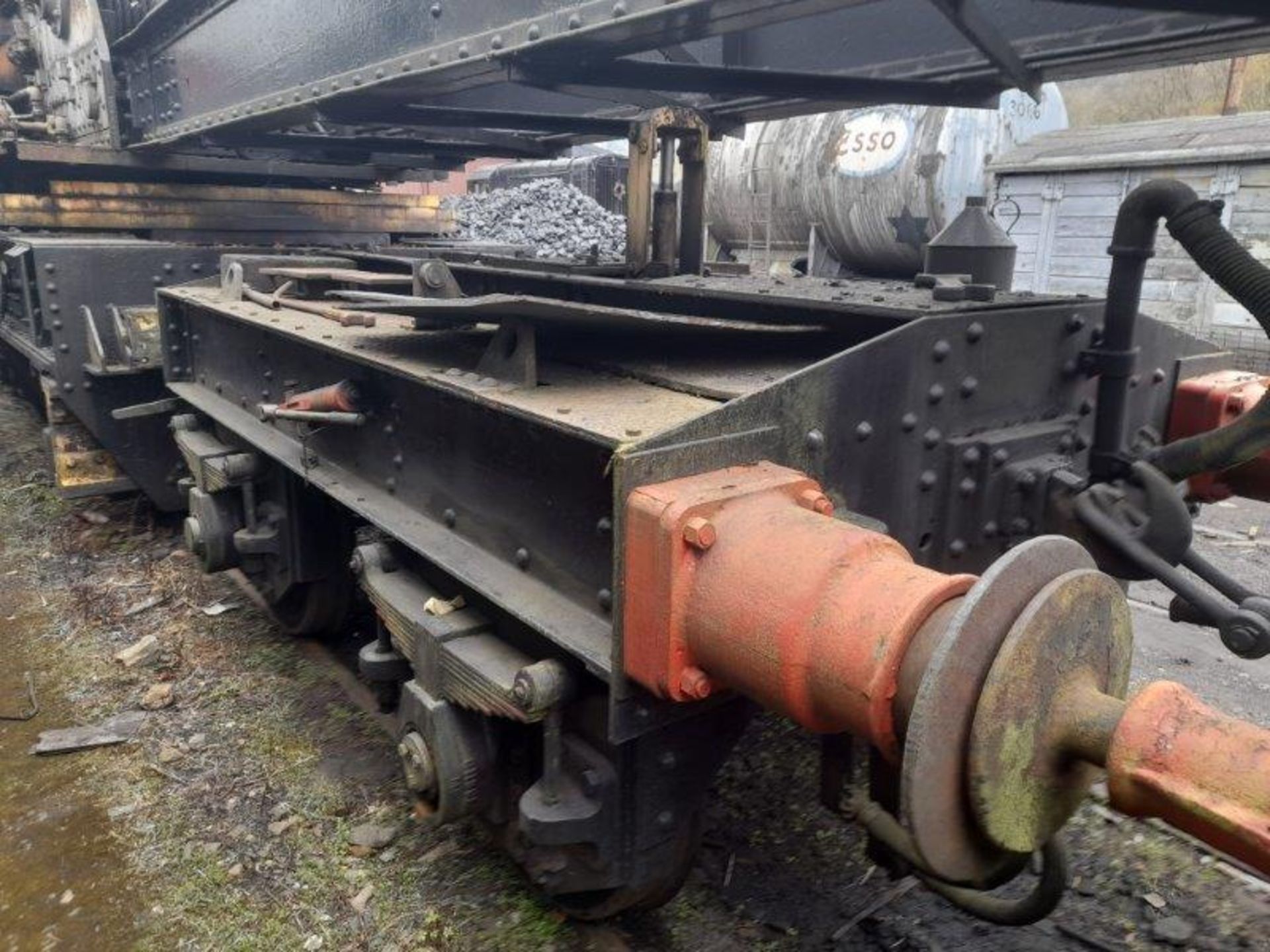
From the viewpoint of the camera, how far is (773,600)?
150 centimetres

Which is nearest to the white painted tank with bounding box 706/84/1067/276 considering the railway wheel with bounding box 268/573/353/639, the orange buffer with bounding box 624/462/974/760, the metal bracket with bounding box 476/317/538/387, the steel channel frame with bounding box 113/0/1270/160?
the steel channel frame with bounding box 113/0/1270/160

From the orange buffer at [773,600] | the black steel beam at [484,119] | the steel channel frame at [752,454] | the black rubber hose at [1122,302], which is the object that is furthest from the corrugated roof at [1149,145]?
the orange buffer at [773,600]

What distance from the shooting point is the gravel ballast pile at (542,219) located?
1390cm

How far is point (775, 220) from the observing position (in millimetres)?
16000

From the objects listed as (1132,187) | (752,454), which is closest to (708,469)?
(752,454)

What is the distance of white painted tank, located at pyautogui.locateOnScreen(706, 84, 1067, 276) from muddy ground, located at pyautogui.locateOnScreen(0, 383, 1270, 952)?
420 inches

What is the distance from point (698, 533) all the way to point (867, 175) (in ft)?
44.7

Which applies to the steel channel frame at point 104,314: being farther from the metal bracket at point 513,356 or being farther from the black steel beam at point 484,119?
the metal bracket at point 513,356

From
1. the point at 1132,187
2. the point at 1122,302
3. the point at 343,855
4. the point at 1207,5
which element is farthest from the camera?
the point at 1132,187

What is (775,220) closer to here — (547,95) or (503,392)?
(547,95)

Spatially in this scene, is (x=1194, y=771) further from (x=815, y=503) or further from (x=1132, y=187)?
(x=1132, y=187)

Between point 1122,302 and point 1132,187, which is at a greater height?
point 1132,187

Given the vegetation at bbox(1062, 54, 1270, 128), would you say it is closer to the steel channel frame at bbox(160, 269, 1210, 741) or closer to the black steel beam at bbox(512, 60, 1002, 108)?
the black steel beam at bbox(512, 60, 1002, 108)

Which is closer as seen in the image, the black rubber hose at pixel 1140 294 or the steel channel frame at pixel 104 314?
the black rubber hose at pixel 1140 294
